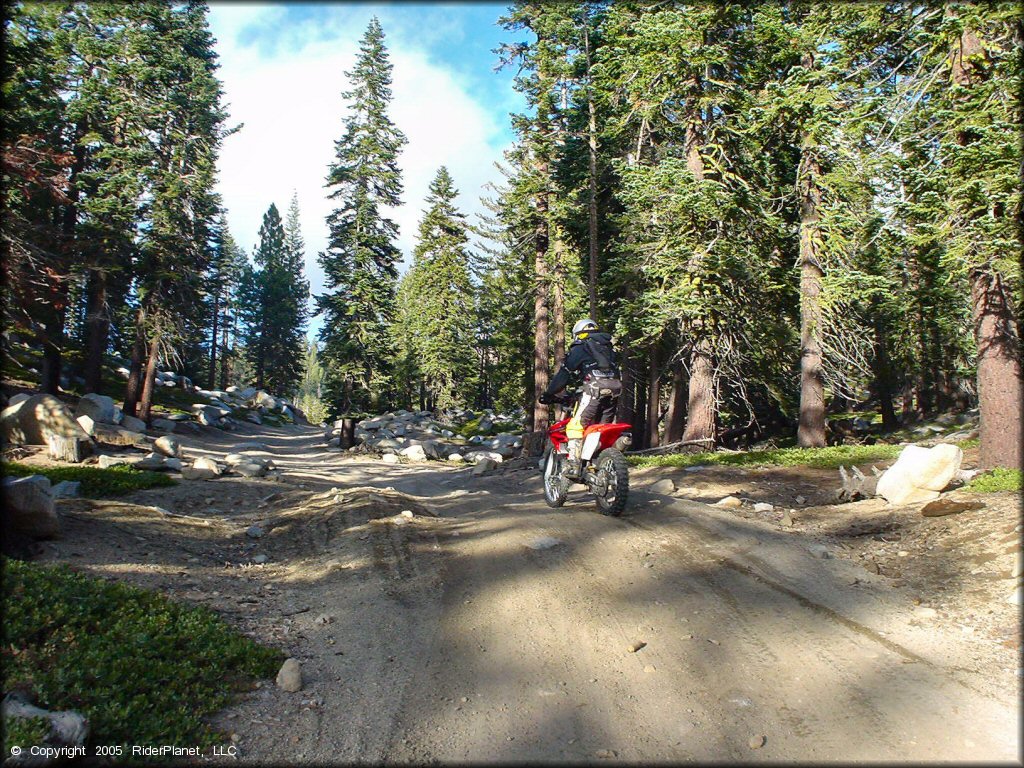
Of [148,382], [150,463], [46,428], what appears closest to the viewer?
[150,463]

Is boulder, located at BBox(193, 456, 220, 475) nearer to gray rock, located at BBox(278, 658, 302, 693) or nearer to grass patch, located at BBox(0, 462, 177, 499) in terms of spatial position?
grass patch, located at BBox(0, 462, 177, 499)

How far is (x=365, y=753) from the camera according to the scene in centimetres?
354

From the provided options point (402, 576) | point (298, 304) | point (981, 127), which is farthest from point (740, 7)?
point (298, 304)

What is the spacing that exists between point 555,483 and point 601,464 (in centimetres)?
146

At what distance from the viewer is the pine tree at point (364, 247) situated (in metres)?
38.3

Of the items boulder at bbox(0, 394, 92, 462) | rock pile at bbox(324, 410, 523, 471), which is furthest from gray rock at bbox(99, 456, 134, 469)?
rock pile at bbox(324, 410, 523, 471)

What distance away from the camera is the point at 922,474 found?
315 inches

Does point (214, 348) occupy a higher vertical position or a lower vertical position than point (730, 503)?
higher

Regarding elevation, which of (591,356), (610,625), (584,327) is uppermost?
(584,327)

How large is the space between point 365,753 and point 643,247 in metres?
17.2

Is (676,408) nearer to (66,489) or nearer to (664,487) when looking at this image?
(664,487)

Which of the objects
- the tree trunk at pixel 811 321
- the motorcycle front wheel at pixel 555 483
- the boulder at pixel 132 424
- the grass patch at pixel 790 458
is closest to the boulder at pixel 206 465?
the motorcycle front wheel at pixel 555 483

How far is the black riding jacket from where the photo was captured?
8.56 meters

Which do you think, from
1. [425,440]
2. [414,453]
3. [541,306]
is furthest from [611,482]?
[425,440]
